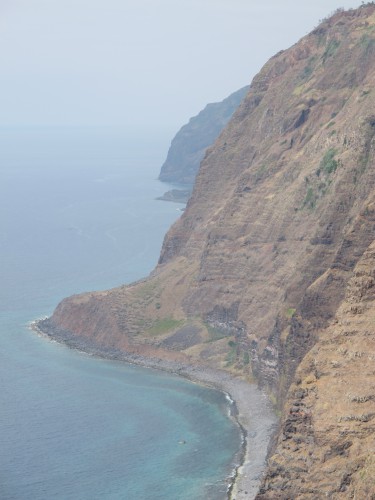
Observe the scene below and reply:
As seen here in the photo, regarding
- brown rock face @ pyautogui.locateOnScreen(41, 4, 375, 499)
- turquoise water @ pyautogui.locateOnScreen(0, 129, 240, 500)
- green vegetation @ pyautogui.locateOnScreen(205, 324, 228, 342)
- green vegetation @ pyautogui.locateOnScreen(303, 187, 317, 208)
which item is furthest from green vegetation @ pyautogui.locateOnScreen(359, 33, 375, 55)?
turquoise water @ pyautogui.locateOnScreen(0, 129, 240, 500)

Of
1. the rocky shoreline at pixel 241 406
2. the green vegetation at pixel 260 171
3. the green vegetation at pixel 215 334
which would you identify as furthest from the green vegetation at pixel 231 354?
the green vegetation at pixel 260 171

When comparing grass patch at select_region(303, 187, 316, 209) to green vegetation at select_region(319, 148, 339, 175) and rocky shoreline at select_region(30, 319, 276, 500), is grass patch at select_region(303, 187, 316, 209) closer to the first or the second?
green vegetation at select_region(319, 148, 339, 175)

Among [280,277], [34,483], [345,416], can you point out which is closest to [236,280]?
[280,277]

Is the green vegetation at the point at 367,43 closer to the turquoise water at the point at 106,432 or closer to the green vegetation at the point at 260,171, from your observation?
the green vegetation at the point at 260,171

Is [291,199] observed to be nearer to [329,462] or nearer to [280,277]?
[280,277]

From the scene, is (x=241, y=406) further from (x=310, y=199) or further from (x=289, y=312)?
(x=310, y=199)
